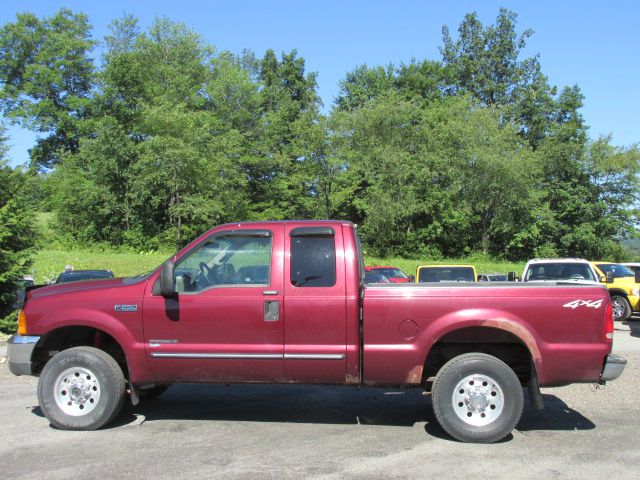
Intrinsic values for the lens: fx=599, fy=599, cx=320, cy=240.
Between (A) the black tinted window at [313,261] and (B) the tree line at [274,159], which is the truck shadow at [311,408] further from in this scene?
(B) the tree line at [274,159]

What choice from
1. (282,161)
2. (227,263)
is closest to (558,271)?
(227,263)

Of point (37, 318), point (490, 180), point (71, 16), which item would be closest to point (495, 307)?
point (37, 318)

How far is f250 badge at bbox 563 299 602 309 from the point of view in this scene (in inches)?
221

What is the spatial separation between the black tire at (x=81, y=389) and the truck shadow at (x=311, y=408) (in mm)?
393

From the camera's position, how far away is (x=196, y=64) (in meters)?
50.6

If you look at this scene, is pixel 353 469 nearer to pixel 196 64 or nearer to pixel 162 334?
pixel 162 334

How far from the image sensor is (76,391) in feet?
19.9

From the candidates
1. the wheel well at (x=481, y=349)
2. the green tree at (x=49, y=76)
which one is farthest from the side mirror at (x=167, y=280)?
the green tree at (x=49, y=76)

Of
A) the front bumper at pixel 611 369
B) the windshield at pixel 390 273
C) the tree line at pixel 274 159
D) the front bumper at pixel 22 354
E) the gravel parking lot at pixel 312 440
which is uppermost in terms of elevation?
the tree line at pixel 274 159

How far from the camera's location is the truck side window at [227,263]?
6008mm

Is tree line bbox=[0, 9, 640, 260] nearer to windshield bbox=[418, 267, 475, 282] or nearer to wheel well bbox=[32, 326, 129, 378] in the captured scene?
windshield bbox=[418, 267, 475, 282]

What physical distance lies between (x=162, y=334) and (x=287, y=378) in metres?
1.32

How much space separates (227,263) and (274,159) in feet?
140

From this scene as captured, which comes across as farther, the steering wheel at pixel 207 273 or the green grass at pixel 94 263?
the green grass at pixel 94 263
